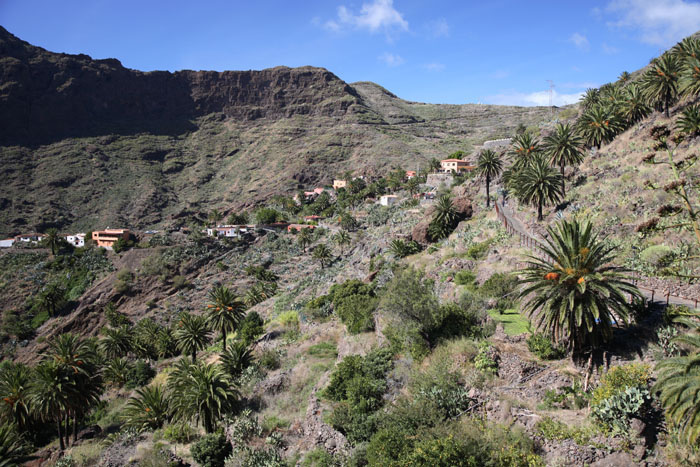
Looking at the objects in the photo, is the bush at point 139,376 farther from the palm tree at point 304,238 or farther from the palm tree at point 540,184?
the palm tree at point 540,184

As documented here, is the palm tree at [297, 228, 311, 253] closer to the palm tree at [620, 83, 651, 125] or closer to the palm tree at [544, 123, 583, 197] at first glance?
the palm tree at [544, 123, 583, 197]

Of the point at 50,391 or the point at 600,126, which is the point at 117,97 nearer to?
the point at 50,391

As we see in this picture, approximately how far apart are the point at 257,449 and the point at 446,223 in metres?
34.6

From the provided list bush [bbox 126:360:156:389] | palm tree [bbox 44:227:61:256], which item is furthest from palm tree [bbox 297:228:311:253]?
palm tree [bbox 44:227:61:256]

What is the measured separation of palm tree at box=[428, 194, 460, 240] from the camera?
46284 mm

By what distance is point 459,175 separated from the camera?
84.3 m

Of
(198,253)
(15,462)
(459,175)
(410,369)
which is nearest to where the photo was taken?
(410,369)

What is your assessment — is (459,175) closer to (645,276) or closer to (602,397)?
(645,276)

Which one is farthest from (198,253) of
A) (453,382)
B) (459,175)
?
(453,382)

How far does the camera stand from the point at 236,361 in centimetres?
3234

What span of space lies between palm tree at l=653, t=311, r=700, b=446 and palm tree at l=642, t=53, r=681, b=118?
41.6 metres

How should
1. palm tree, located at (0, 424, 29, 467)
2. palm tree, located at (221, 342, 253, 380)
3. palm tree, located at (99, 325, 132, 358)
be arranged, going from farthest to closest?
palm tree, located at (99, 325, 132, 358)
palm tree, located at (221, 342, 253, 380)
palm tree, located at (0, 424, 29, 467)

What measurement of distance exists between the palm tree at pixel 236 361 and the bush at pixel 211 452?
37.6 feet

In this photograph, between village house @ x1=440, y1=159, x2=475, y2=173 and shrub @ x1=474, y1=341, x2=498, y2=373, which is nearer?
shrub @ x1=474, y1=341, x2=498, y2=373
